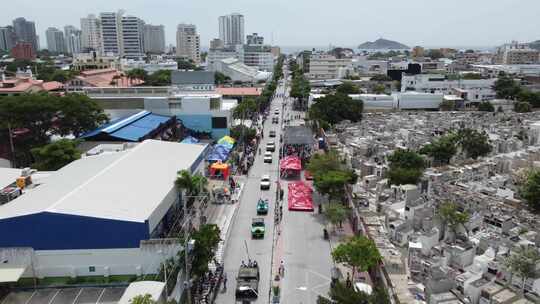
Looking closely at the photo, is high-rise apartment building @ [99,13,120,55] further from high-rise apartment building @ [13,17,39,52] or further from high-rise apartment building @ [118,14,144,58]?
high-rise apartment building @ [13,17,39,52]

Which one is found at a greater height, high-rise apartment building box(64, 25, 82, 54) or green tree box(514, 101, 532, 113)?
high-rise apartment building box(64, 25, 82, 54)

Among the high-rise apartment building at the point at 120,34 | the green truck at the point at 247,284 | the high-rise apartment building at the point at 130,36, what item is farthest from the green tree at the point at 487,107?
the high-rise apartment building at the point at 130,36

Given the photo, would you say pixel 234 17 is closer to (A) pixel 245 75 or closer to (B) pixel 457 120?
(A) pixel 245 75

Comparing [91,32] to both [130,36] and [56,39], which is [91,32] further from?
[56,39]

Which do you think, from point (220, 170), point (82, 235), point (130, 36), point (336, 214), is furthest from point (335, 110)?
point (130, 36)

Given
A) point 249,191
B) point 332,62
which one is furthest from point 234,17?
point 249,191

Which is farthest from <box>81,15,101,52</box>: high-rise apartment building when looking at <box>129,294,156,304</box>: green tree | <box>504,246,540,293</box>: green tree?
<box>504,246,540,293</box>: green tree
